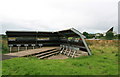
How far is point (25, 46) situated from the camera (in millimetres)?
13562

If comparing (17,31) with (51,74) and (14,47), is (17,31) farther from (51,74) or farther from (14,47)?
(51,74)

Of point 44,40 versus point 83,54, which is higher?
point 44,40

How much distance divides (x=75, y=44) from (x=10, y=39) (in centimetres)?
809

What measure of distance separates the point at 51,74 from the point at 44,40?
34.6 ft

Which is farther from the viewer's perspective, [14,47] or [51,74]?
[14,47]

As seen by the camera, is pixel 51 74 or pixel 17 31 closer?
pixel 51 74

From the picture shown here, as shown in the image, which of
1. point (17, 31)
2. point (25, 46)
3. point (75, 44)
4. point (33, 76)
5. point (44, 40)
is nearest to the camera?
point (33, 76)

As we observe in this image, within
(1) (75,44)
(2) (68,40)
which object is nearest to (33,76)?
(1) (75,44)

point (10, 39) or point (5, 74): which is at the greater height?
point (10, 39)

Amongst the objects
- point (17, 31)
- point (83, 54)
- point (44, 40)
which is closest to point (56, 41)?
point (44, 40)

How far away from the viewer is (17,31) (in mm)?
12570

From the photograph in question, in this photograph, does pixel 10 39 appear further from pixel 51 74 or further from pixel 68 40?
pixel 51 74

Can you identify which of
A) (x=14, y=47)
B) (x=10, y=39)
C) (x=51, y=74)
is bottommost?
(x=51, y=74)

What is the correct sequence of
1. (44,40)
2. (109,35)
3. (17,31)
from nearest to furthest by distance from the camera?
(17,31)
(44,40)
(109,35)
